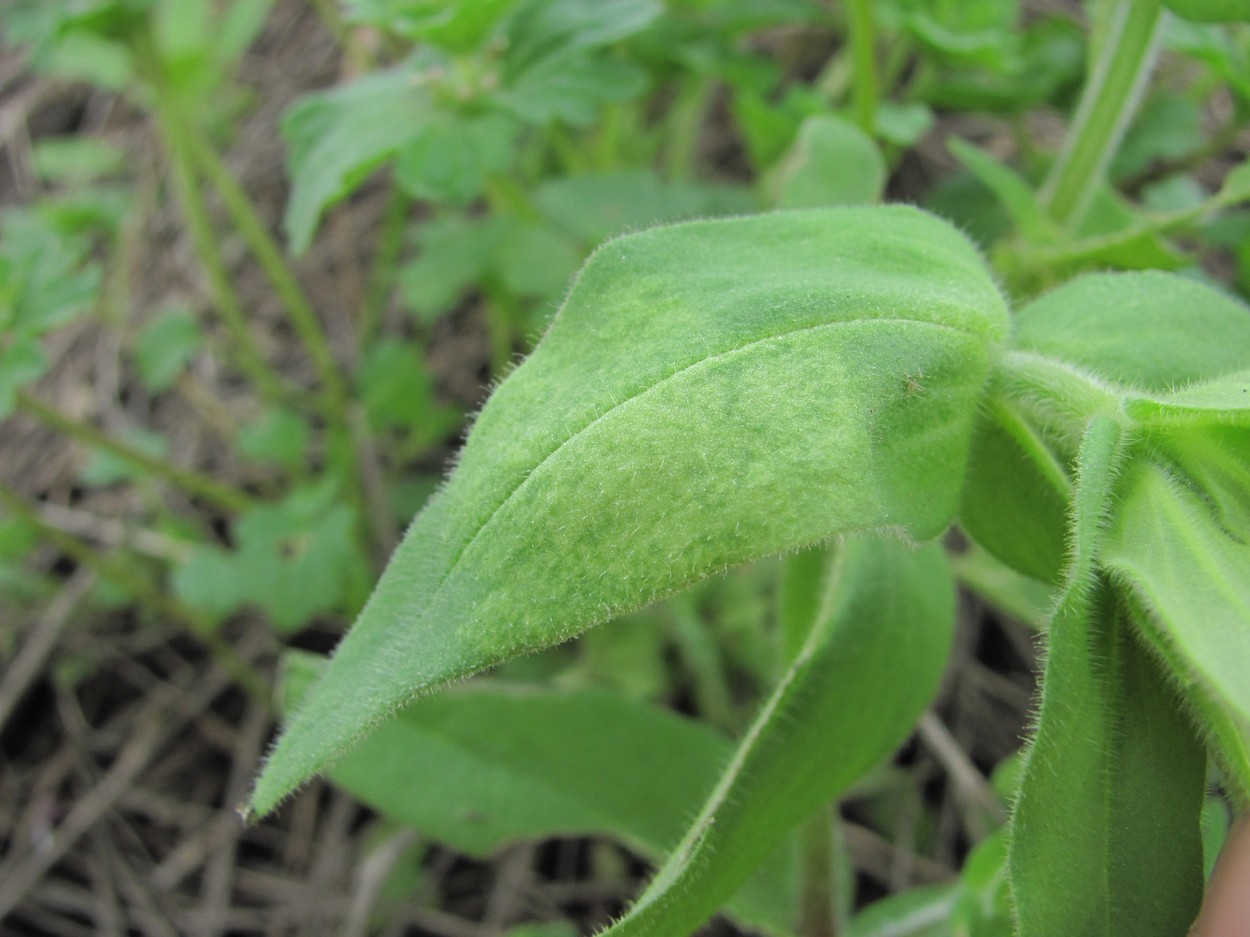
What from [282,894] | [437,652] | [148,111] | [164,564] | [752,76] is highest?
[437,652]

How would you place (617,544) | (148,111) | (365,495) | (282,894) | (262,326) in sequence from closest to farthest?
1. (617,544)
2. (282,894)
3. (365,495)
4. (262,326)
5. (148,111)

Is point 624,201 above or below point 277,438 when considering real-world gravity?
above

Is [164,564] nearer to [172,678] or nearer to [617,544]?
[172,678]

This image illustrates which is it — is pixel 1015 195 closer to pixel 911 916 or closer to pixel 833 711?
pixel 833 711

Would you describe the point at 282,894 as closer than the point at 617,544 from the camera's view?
No

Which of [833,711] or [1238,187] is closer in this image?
[833,711]

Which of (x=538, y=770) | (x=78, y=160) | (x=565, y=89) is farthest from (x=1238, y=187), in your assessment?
(x=78, y=160)

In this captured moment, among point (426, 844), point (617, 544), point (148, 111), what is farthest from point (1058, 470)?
point (148, 111)

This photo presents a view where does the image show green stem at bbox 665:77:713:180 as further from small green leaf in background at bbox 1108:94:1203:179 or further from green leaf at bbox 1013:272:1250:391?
green leaf at bbox 1013:272:1250:391
